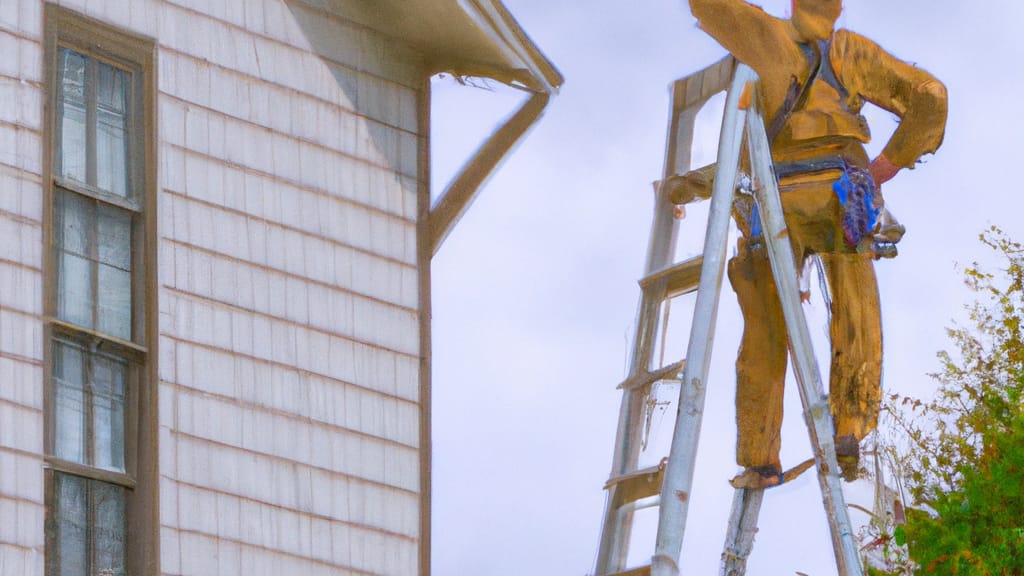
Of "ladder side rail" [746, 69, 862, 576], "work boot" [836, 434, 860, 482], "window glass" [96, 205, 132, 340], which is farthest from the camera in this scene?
"window glass" [96, 205, 132, 340]

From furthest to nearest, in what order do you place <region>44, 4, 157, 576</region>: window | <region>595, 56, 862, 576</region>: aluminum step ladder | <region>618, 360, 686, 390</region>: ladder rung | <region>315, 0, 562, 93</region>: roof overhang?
<region>315, 0, 562, 93</region>: roof overhang, <region>618, 360, 686, 390</region>: ladder rung, <region>44, 4, 157, 576</region>: window, <region>595, 56, 862, 576</region>: aluminum step ladder

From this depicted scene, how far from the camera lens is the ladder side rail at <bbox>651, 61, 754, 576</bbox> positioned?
7762 millimetres

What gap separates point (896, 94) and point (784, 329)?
1.14 m

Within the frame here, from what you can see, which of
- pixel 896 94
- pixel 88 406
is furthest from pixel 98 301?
pixel 896 94

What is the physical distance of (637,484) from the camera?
8.98m

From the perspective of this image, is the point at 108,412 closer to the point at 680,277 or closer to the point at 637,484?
the point at 637,484

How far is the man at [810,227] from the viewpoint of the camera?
339 inches

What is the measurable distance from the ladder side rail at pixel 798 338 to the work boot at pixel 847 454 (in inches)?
3.9

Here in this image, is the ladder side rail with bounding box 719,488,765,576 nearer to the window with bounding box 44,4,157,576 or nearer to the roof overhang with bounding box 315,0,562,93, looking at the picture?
the window with bounding box 44,4,157,576

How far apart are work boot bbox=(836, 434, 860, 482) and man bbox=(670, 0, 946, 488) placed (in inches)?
1.5

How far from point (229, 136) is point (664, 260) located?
204 cm

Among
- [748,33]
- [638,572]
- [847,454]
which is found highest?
[748,33]

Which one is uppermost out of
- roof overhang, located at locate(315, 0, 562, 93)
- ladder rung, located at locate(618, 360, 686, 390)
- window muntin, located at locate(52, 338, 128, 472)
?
roof overhang, located at locate(315, 0, 562, 93)

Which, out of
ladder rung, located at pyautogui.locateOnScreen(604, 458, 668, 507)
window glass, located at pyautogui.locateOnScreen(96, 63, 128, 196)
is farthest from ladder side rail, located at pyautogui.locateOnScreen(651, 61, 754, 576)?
window glass, located at pyautogui.locateOnScreen(96, 63, 128, 196)
